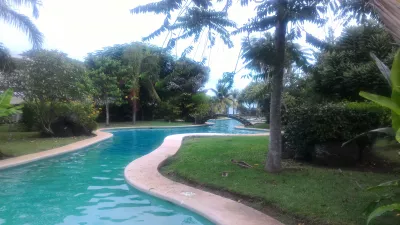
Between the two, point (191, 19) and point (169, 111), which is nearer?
point (191, 19)

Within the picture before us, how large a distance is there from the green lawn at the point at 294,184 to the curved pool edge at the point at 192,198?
35 centimetres

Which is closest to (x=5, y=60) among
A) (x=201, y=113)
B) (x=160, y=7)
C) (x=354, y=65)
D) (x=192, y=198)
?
(x=160, y=7)

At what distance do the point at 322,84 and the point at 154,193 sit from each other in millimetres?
8338

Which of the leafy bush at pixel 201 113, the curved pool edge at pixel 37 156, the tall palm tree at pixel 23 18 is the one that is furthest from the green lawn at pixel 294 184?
the leafy bush at pixel 201 113

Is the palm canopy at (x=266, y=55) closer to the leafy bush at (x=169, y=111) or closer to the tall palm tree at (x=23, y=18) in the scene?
the tall palm tree at (x=23, y=18)

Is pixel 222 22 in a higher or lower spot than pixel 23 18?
lower

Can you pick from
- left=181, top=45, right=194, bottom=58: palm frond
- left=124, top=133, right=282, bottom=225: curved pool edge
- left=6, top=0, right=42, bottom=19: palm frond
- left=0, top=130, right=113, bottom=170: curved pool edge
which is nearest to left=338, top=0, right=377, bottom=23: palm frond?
left=181, top=45, right=194, bottom=58: palm frond

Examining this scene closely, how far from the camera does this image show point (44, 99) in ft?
54.4

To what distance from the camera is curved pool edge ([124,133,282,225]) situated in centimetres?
527

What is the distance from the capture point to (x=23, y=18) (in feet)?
42.5

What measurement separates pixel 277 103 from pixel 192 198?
303 cm

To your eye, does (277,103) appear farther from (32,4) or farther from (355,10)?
(32,4)

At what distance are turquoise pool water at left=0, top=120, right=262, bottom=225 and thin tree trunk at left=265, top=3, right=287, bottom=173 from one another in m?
2.75

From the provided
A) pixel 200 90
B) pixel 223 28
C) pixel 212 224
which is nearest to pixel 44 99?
pixel 223 28
